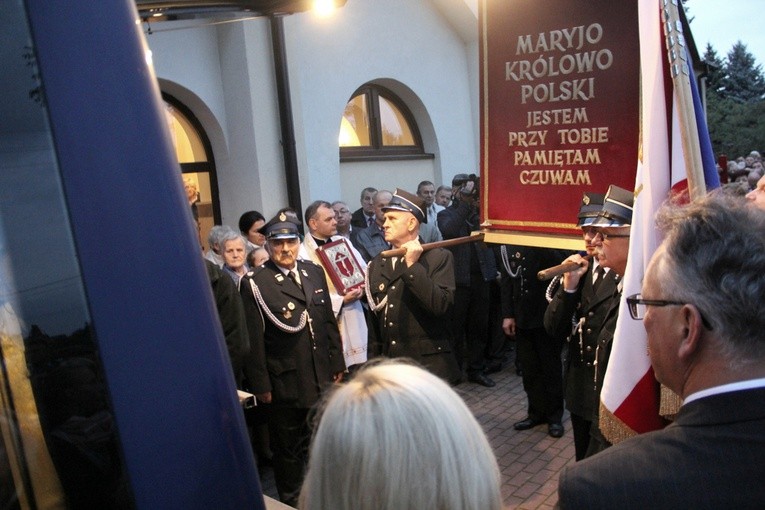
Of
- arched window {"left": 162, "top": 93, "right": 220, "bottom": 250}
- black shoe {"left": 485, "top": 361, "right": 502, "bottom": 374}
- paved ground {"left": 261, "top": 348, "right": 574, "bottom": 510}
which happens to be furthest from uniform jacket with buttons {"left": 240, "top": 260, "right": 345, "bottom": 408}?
arched window {"left": 162, "top": 93, "right": 220, "bottom": 250}

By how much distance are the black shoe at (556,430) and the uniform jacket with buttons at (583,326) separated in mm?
1798

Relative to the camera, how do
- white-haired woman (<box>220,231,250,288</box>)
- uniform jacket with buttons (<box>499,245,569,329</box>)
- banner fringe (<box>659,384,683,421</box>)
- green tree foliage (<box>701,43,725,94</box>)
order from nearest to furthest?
banner fringe (<box>659,384,683,421</box>), white-haired woman (<box>220,231,250,288</box>), uniform jacket with buttons (<box>499,245,569,329</box>), green tree foliage (<box>701,43,725,94</box>)

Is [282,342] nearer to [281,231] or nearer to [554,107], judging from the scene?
[281,231]

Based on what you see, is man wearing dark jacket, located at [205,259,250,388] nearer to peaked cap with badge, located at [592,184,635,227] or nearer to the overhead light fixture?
the overhead light fixture

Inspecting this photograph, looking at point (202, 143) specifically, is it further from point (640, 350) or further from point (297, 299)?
point (640, 350)

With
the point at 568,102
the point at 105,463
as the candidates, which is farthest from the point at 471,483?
the point at 568,102

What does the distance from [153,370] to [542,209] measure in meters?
2.40

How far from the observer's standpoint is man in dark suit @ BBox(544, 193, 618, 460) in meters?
3.34

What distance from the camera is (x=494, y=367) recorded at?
7.31 m

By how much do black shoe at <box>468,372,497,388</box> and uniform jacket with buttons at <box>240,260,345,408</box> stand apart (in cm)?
287

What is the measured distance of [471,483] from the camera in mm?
1130

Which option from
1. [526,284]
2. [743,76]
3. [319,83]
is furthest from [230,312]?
[743,76]

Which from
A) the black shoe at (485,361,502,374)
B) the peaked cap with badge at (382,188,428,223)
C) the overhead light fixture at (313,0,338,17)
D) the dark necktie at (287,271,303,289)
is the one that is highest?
the overhead light fixture at (313,0,338,17)

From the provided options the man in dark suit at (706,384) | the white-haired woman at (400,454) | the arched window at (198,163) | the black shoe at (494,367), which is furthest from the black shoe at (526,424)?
the white-haired woman at (400,454)
